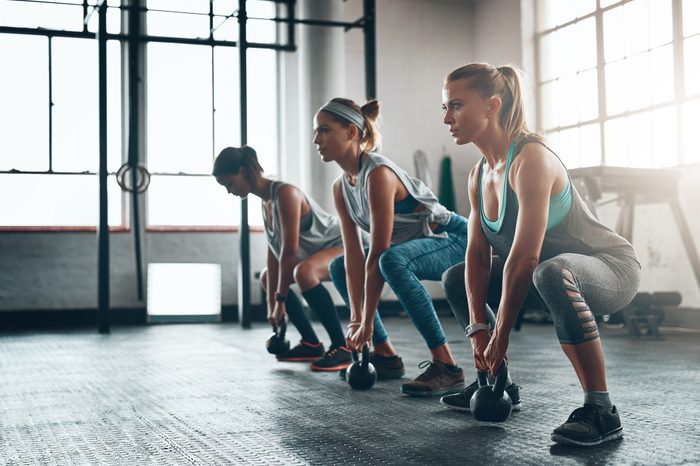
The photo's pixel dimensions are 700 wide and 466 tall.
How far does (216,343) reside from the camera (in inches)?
178

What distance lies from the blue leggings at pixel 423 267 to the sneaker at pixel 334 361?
2.13 feet

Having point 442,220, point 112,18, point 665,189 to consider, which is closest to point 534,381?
point 442,220

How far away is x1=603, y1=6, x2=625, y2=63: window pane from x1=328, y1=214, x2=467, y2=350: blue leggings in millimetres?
3734

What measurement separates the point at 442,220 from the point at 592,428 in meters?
1.11

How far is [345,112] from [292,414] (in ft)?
3.50

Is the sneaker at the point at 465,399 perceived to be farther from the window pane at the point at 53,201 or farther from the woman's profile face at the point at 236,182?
the window pane at the point at 53,201

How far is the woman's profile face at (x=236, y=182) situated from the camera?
3174mm

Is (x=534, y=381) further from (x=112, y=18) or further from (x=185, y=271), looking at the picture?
(x=112, y=18)

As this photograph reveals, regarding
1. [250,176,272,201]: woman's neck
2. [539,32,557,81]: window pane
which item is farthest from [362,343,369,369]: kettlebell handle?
[539,32,557,81]: window pane

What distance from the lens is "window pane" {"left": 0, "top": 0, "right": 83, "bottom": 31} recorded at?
627cm

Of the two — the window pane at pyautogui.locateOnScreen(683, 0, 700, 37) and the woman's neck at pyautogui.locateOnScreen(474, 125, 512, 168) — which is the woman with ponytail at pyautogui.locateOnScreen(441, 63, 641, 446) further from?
the window pane at pyautogui.locateOnScreen(683, 0, 700, 37)

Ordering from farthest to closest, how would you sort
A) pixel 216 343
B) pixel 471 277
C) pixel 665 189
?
pixel 665 189 → pixel 216 343 → pixel 471 277

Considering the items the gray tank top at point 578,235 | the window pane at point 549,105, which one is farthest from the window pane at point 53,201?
the gray tank top at point 578,235

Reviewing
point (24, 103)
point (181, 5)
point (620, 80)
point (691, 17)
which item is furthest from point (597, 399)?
point (181, 5)
